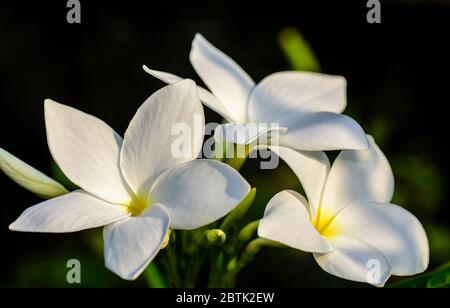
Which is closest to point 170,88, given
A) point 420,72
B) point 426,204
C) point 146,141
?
point 146,141

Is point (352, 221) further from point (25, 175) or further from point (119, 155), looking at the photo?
point (25, 175)

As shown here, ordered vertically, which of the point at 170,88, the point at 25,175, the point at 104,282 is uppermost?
the point at 170,88

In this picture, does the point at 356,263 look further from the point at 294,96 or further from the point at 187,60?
the point at 187,60

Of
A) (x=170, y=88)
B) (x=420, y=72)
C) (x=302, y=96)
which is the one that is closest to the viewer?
(x=170, y=88)

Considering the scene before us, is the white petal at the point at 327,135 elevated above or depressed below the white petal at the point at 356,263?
above

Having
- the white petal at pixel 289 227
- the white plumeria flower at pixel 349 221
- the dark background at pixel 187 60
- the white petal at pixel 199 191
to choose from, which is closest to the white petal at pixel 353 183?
the white plumeria flower at pixel 349 221

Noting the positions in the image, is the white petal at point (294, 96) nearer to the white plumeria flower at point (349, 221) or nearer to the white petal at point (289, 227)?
the white plumeria flower at point (349, 221)

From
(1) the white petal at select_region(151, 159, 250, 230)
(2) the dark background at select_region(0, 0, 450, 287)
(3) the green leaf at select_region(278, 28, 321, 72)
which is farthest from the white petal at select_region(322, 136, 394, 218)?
(2) the dark background at select_region(0, 0, 450, 287)
